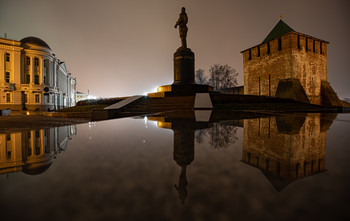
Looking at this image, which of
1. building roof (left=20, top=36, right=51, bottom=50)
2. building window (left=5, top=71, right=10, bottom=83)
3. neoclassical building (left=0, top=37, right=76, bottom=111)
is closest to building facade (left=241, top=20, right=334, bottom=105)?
neoclassical building (left=0, top=37, right=76, bottom=111)

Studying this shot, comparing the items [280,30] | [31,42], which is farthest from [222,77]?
[31,42]

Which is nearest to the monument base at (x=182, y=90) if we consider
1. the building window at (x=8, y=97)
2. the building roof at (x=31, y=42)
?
the building window at (x=8, y=97)

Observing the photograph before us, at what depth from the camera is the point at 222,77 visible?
3897cm

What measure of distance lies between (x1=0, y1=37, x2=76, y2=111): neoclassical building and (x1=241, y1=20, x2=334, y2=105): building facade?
34.0 meters

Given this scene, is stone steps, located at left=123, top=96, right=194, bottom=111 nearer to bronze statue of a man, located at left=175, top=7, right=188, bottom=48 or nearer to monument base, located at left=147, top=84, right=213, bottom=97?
monument base, located at left=147, top=84, right=213, bottom=97

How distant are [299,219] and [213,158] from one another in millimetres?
743

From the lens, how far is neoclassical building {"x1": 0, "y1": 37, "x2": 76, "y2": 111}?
25.8 meters

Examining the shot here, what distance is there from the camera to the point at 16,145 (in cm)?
187

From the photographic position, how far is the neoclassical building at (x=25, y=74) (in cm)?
2580

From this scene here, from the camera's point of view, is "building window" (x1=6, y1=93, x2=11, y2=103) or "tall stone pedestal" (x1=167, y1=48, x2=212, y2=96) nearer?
"tall stone pedestal" (x1=167, y1=48, x2=212, y2=96)

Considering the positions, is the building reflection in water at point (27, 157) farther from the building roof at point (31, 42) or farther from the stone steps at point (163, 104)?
the building roof at point (31, 42)

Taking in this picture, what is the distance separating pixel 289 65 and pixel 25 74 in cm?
4343

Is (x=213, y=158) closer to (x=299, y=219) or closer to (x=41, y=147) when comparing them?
(x=299, y=219)

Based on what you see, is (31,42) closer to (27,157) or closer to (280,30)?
(27,157)
